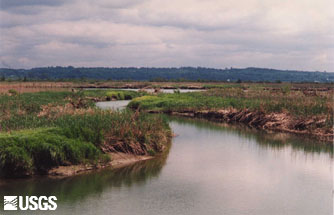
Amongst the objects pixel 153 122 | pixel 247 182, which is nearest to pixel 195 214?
pixel 247 182

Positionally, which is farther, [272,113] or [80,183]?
[272,113]

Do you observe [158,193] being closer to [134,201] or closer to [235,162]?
[134,201]

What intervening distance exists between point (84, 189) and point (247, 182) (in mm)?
5727

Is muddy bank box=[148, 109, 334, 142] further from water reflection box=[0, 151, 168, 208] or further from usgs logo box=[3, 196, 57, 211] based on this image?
usgs logo box=[3, 196, 57, 211]

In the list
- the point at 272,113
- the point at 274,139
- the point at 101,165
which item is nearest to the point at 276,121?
the point at 272,113

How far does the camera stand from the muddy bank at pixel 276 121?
25469mm

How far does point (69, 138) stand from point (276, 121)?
644 inches

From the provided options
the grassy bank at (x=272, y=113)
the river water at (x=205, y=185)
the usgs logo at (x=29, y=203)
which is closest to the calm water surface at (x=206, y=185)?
the river water at (x=205, y=185)

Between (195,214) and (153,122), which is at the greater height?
(153,122)

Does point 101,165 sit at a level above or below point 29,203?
above

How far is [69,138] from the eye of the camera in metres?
16.0

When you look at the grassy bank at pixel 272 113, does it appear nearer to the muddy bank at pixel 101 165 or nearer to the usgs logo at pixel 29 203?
the muddy bank at pixel 101 165

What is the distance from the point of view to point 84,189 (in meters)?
14.0

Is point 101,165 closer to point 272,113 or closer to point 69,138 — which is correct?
point 69,138
